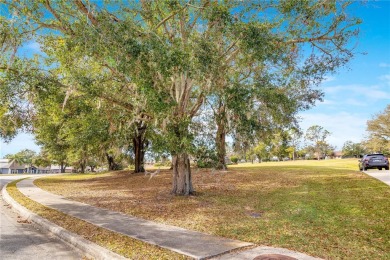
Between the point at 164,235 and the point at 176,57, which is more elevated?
the point at 176,57

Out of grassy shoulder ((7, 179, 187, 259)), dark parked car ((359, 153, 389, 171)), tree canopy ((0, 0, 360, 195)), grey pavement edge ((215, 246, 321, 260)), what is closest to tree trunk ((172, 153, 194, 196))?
tree canopy ((0, 0, 360, 195))

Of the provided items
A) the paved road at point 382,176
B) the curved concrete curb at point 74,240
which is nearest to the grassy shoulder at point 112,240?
the curved concrete curb at point 74,240

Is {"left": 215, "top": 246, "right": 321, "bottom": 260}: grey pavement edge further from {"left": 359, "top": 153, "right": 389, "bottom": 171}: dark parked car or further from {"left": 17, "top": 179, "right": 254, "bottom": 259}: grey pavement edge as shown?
{"left": 359, "top": 153, "right": 389, "bottom": 171}: dark parked car

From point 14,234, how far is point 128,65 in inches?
245

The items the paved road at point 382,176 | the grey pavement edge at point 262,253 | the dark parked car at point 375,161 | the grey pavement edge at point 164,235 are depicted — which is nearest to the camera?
the grey pavement edge at point 262,253

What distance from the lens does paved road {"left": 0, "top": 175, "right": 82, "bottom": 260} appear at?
6.22 metres

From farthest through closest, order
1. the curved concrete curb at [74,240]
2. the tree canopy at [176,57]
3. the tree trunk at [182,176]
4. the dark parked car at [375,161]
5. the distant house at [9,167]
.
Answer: the distant house at [9,167]
the dark parked car at [375,161]
the tree trunk at [182,176]
the tree canopy at [176,57]
the curved concrete curb at [74,240]

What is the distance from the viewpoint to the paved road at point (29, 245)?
622 centimetres

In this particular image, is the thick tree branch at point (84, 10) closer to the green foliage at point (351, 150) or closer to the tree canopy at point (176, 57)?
the tree canopy at point (176, 57)

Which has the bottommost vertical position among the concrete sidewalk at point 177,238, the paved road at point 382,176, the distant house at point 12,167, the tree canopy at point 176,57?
the distant house at point 12,167

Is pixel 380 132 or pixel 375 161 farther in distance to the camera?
pixel 380 132

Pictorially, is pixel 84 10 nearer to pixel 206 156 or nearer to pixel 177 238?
pixel 206 156

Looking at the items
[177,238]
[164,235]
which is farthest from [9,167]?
[177,238]

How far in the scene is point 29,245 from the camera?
699cm
